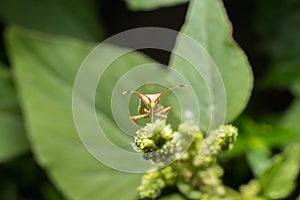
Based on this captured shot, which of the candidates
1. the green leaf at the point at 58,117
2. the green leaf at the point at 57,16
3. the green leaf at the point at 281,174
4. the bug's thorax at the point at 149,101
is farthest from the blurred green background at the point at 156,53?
the bug's thorax at the point at 149,101

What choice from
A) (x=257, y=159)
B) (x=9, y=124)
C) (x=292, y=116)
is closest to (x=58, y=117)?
(x=9, y=124)

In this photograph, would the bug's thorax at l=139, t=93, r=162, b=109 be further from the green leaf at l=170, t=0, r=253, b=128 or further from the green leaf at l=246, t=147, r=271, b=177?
the green leaf at l=246, t=147, r=271, b=177

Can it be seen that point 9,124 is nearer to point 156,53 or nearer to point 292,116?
point 156,53

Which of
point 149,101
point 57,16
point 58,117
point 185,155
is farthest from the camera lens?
point 57,16

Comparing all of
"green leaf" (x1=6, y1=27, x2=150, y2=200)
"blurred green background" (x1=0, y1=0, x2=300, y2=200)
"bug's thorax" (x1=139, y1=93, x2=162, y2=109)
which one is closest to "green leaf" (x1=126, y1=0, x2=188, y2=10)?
"green leaf" (x1=6, y1=27, x2=150, y2=200)

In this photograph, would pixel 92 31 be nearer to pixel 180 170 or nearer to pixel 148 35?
pixel 148 35

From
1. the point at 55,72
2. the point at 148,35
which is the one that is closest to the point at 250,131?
the point at 148,35

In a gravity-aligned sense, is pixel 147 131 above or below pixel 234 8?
above
